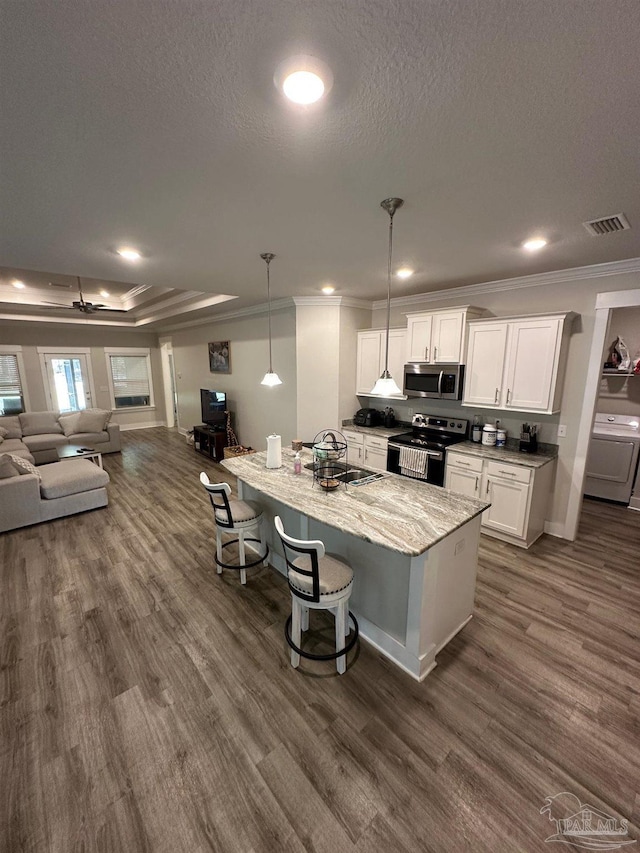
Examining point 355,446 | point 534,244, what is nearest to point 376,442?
point 355,446

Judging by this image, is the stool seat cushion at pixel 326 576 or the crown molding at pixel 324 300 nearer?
the stool seat cushion at pixel 326 576

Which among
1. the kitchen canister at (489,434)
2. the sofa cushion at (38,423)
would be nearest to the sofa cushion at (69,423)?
the sofa cushion at (38,423)

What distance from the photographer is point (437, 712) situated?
1876mm

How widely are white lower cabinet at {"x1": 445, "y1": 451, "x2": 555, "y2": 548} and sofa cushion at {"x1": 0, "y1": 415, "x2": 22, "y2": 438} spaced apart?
7499mm

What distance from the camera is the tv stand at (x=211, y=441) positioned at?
6375 mm

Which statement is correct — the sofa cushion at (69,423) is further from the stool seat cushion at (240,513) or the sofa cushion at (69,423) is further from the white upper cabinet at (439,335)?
the white upper cabinet at (439,335)

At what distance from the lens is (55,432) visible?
6750 millimetres

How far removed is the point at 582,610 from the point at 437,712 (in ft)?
5.31

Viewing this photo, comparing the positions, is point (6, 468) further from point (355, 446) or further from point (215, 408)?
point (355, 446)

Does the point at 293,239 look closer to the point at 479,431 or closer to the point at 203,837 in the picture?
the point at 479,431

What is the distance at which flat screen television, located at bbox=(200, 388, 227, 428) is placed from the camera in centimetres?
649

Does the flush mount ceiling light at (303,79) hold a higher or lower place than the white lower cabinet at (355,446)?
higher

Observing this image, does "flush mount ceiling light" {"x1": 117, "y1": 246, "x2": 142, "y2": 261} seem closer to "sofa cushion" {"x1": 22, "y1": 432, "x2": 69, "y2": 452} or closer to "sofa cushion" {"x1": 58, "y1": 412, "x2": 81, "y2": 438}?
"sofa cushion" {"x1": 22, "y1": 432, "x2": 69, "y2": 452}

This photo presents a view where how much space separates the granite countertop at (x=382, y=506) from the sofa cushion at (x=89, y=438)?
530cm
